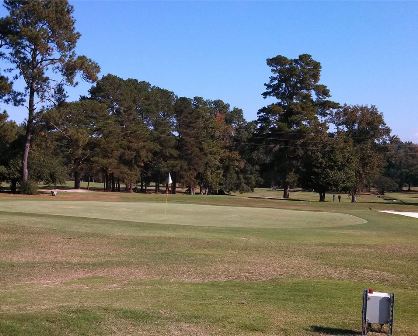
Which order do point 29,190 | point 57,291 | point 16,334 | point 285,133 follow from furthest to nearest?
point 285,133 < point 29,190 < point 57,291 < point 16,334

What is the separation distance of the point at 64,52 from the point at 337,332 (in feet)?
169

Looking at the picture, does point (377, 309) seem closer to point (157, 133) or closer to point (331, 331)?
point (331, 331)

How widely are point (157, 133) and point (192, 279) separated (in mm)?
80109

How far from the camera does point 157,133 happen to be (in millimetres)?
92125

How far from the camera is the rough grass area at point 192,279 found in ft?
26.9

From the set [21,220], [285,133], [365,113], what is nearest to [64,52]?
[21,220]

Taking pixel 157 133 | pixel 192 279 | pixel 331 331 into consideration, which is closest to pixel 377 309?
pixel 331 331

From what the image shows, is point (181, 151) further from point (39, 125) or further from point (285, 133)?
point (39, 125)

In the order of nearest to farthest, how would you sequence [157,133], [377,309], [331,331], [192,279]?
[377,309] < [331,331] < [192,279] < [157,133]

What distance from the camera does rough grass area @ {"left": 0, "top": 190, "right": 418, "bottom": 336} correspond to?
8203mm

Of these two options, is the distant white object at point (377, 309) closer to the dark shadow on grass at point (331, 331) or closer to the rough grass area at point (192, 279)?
the dark shadow on grass at point (331, 331)

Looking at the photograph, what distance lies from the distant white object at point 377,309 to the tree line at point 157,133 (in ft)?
161

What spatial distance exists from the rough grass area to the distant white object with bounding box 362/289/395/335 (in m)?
0.46

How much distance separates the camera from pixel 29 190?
173 feet
